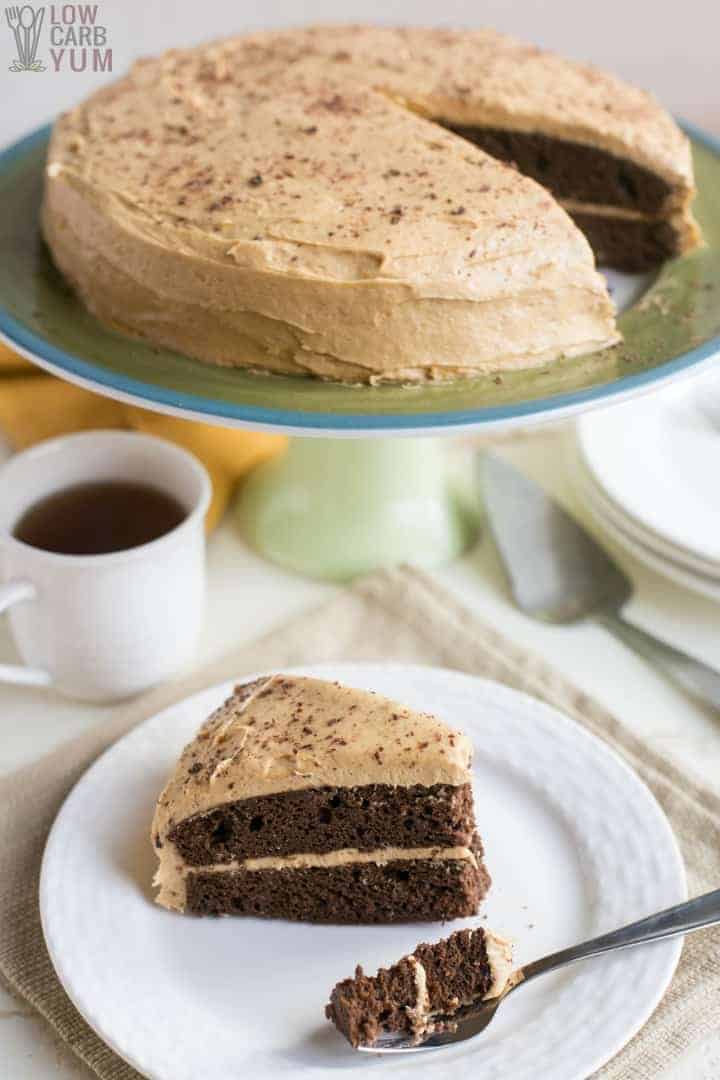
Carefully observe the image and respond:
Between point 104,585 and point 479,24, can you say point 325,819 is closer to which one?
point 104,585

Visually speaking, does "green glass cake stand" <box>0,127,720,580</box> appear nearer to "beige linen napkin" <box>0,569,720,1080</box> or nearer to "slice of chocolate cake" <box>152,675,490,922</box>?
"beige linen napkin" <box>0,569,720,1080</box>

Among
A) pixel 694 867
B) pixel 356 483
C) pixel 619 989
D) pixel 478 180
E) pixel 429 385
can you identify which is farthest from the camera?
pixel 356 483

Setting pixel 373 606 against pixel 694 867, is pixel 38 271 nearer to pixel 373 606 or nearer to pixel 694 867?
pixel 373 606

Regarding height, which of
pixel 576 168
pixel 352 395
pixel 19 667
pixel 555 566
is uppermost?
pixel 576 168

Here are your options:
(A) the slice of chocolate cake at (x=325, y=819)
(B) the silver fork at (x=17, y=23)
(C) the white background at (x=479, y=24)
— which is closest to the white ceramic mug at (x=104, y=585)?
(A) the slice of chocolate cake at (x=325, y=819)

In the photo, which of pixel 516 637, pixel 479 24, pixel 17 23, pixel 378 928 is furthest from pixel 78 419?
pixel 479 24

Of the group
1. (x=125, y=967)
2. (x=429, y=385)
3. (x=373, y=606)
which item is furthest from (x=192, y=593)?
(x=125, y=967)

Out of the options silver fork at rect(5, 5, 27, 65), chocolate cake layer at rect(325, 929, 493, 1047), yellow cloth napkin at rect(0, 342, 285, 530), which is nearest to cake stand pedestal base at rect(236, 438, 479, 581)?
yellow cloth napkin at rect(0, 342, 285, 530)
